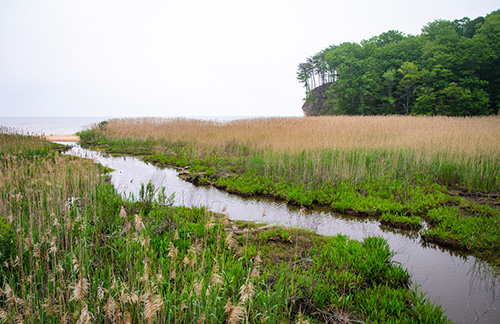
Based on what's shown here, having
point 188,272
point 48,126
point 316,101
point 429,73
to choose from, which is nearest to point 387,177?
point 188,272

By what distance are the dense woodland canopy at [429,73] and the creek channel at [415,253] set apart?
104ft

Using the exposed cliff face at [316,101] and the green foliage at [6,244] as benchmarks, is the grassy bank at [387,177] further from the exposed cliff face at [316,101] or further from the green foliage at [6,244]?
the exposed cliff face at [316,101]

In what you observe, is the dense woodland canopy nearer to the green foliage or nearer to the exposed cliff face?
the exposed cliff face

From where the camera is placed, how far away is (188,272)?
324 centimetres

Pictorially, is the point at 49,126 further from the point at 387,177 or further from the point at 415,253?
the point at 415,253

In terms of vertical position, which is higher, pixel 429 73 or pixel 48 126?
pixel 429 73

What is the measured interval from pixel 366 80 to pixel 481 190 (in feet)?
117

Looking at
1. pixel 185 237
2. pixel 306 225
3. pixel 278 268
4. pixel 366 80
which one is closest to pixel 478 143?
pixel 306 225

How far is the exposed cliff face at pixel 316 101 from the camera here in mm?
57469

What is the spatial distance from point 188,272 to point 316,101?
58.5 metres

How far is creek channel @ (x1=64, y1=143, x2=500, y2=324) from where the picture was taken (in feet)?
11.4

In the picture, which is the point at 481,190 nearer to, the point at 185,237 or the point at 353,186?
the point at 353,186

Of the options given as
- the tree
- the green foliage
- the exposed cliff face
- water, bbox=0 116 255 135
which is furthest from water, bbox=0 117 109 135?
the exposed cliff face

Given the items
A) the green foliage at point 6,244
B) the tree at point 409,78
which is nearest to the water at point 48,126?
the green foliage at point 6,244
